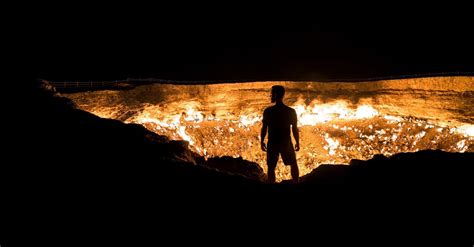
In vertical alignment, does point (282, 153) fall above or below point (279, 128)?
below

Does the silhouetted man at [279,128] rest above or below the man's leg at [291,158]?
above

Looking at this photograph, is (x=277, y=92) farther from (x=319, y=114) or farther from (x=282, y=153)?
(x=319, y=114)

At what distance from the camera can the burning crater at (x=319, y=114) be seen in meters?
5.84

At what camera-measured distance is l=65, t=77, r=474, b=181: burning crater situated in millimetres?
5836

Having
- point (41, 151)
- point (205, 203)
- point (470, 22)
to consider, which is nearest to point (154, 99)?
point (41, 151)

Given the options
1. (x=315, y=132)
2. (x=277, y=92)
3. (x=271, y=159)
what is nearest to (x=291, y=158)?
(x=271, y=159)

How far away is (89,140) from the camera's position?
288 centimetres

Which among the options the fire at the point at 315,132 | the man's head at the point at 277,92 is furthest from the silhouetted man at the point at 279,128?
the fire at the point at 315,132

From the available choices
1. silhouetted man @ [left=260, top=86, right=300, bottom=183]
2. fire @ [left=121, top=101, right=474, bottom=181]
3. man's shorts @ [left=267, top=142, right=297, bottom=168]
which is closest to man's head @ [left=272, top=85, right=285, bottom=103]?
silhouetted man @ [left=260, top=86, right=300, bottom=183]

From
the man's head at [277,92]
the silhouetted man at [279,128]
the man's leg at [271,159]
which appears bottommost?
the man's leg at [271,159]

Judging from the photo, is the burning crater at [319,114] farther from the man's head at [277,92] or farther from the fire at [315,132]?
the man's head at [277,92]

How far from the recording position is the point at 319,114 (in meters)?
6.54

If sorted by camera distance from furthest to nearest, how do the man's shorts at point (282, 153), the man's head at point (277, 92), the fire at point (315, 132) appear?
the fire at point (315, 132) < the man's shorts at point (282, 153) < the man's head at point (277, 92)

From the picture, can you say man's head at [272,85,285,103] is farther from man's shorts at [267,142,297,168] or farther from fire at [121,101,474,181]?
fire at [121,101,474,181]
